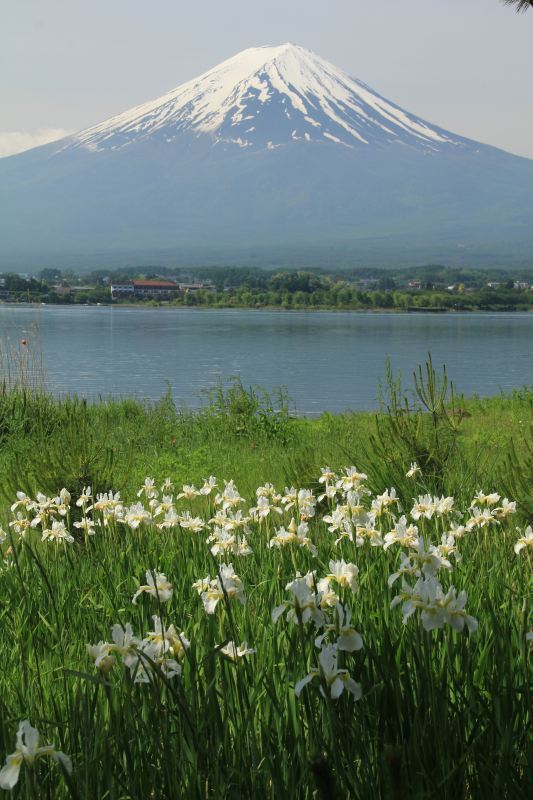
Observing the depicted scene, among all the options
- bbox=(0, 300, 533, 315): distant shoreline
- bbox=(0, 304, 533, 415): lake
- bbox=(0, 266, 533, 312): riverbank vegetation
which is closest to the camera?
bbox=(0, 304, 533, 415): lake

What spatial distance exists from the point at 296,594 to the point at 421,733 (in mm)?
623

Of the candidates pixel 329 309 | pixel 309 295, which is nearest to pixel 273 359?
pixel 329 309

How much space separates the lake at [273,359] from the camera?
29562mm

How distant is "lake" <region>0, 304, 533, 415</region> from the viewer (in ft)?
97.0

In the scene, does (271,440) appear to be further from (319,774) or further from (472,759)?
(319,774)

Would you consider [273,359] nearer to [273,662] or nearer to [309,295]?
[273,662]

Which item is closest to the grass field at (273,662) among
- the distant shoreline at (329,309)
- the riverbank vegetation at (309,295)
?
the riverbank vegetation at (309,295)

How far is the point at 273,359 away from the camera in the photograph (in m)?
46.9

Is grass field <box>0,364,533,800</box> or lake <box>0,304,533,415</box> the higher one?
grass field <box>0,364,533,800</box>

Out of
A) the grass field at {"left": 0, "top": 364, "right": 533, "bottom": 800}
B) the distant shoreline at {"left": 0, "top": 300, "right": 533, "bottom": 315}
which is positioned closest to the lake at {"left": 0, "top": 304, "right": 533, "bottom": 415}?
the grass field at {"left": 0, "top": 364, "right": 533, "bottom": 800}

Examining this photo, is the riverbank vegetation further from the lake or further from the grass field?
the grass field

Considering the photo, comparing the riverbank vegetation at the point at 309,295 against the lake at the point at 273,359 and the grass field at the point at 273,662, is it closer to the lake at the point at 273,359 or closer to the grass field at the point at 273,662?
the lake at the point at 273,359

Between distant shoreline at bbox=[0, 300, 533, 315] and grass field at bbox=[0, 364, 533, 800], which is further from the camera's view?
distant shoreline at bbox=[0, 300, 533, 315]

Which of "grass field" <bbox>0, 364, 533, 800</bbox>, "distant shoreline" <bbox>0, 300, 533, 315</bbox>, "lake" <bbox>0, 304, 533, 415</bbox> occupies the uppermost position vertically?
"grass field" <bbox>0, 364, 533, 800</bbox>
